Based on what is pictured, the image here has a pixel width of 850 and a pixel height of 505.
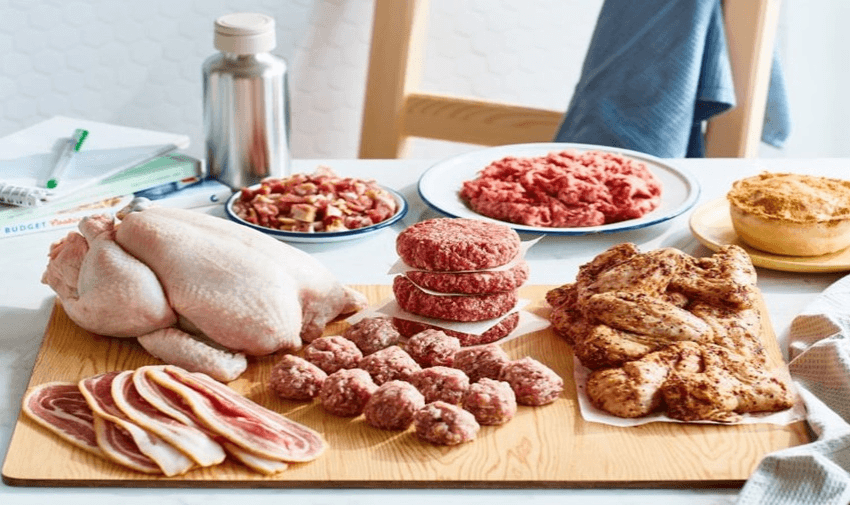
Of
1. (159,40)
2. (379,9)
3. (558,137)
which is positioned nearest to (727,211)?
(558,137)

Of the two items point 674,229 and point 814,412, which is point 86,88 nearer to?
point 674,229

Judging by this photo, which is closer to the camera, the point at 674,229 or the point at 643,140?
the point at 674,229

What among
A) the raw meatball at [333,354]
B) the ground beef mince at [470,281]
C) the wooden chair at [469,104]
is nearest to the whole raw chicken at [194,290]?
the raw meatball at [333,354]

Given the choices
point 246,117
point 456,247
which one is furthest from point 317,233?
point 456,247

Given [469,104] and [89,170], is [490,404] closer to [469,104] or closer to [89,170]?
[89,170]

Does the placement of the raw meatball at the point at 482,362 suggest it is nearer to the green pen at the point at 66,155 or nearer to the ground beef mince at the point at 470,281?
the ground beef mince at the point at 470,281

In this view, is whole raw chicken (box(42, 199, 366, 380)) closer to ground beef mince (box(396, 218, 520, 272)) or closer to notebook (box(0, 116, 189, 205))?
ground beef mince (box(396, 218, 520, 272))

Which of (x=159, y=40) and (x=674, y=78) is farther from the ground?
(x=674, y=78)
